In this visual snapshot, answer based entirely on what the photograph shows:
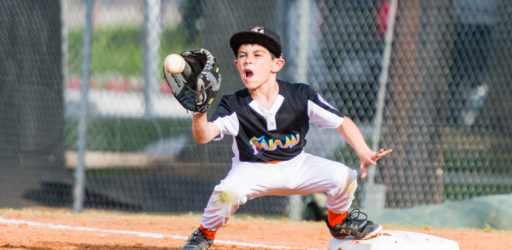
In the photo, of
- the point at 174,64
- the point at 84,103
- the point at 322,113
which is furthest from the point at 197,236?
the point at 84,103

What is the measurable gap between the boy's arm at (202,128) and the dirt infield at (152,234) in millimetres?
1247

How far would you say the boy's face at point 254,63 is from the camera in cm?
418

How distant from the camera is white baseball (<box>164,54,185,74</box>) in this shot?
11.8ft

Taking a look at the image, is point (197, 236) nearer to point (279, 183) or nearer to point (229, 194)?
point (229, 194)

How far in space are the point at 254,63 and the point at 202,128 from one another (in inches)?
22.4

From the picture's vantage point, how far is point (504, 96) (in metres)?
11.3

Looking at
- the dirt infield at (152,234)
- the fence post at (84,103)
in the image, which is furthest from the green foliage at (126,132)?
the dirt infield at (152,234)

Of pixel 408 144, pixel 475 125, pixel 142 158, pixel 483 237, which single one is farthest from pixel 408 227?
pixel 142 158

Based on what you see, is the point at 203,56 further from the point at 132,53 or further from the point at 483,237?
the point at 132,53

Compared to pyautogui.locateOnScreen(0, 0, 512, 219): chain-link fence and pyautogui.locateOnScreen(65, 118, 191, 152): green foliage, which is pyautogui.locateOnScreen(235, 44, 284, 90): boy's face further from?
pyautogui.locateOnScreen(65, 118, 191, 152): green foliage

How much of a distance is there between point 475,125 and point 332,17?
106 inches

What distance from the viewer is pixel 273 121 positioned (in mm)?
4250

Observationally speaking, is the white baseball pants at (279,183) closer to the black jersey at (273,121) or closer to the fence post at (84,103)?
the black jersey at (273,121)

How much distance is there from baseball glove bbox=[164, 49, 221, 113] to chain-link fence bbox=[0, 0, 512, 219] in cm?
348
